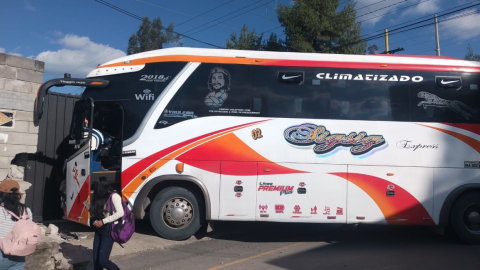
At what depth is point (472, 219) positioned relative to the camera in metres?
8.61

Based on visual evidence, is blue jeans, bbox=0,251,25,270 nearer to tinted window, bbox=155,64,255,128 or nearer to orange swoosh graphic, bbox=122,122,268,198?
orange swoosh graphic, bbox=122,122,268,198

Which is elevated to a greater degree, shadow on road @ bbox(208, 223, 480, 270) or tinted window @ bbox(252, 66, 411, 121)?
tinted window @ bbox(252, 66, 411, 121)

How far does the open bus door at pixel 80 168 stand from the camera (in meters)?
8.05

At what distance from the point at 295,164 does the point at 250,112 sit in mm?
1426

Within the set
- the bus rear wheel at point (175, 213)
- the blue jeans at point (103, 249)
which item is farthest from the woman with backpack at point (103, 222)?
the bus rear wheel at point (175, 213)

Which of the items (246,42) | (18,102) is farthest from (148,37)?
(18,102)

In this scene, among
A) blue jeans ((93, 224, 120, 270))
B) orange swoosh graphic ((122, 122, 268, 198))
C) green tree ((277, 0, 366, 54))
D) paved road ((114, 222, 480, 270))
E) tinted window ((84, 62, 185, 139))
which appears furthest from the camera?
green tree ((277, 0, 366, 54))

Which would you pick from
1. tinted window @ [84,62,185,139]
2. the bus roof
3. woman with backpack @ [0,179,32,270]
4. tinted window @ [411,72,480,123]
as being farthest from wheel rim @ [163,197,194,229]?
tinted window @ [411,72,480,123]

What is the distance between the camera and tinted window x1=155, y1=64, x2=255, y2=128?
8.46 meters

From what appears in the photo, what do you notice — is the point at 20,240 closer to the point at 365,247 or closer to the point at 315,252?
the point at 315,252

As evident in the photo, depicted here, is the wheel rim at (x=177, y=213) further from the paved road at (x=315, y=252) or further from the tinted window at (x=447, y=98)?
the tinted window at (x=447, y=98)

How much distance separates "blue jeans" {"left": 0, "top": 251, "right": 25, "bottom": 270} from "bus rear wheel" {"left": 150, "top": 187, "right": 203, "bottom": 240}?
12.6 ft

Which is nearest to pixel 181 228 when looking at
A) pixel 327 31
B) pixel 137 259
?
pixel 137 259

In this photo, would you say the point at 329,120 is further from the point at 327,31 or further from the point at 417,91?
the point at 327,31
